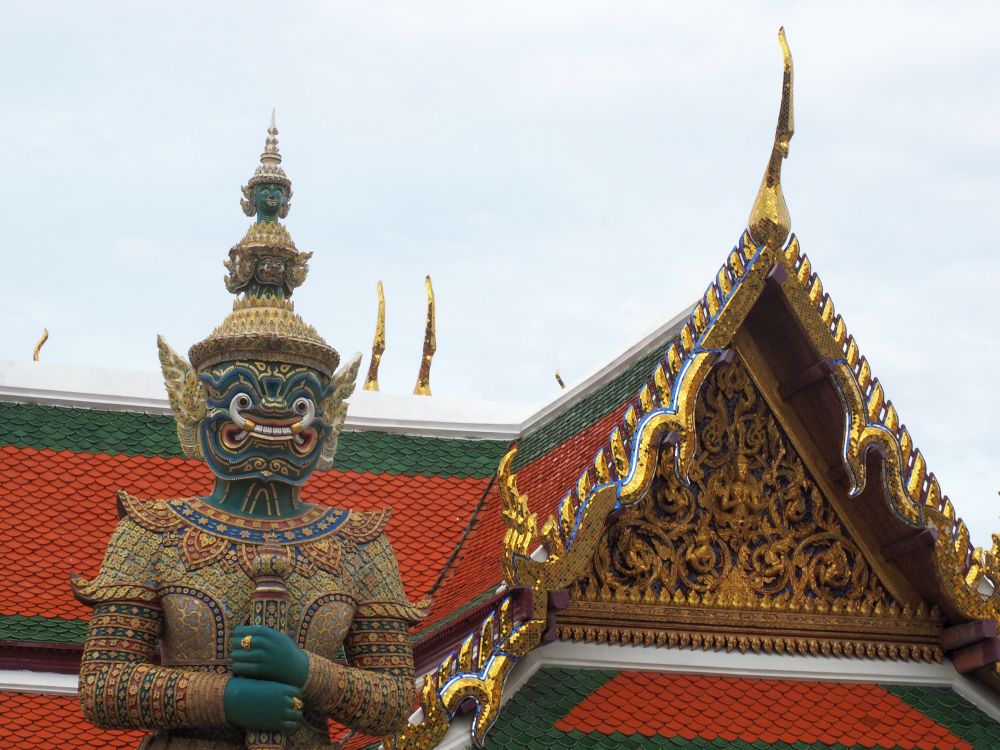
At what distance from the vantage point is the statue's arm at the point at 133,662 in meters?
7.03

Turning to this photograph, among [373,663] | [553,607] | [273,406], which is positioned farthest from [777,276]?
[373,663]

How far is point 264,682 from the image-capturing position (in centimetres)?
698

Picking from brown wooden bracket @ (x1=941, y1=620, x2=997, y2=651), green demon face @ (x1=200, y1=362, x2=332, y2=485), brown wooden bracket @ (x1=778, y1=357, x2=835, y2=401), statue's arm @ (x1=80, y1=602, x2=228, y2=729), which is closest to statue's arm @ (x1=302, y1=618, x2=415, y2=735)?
statue's arm @ (x1=80, y1=602, x2=228, y2=729)

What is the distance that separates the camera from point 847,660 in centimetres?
925

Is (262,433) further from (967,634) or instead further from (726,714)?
(967,634)

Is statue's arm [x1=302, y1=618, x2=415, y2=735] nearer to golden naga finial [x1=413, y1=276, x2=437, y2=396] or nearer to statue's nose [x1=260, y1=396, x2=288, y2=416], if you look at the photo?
statue's nose [x1=260, y1=396, x2=288, y2=416]

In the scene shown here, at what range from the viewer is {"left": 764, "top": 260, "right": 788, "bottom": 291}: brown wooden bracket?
920 centimetres

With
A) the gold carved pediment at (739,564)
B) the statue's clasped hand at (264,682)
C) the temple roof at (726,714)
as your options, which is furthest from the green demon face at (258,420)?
the gold carved pediment at (739,564)

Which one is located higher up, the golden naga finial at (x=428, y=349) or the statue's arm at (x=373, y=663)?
the golden naga finial at (x=428, y=349)

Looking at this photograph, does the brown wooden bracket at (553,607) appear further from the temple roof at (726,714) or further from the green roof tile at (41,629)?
the green roof tile at (41,629)

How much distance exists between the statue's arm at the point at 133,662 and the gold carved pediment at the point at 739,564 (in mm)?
2155

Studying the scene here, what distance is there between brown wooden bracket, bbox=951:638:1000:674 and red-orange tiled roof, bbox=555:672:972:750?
320mm

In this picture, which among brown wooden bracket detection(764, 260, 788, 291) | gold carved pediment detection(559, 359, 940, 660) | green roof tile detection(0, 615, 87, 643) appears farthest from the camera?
green roof tile detection(0, 615, 87, 643)

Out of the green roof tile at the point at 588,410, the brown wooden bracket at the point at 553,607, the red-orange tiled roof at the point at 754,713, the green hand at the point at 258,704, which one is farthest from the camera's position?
the green roof tile at the point at 588,410
